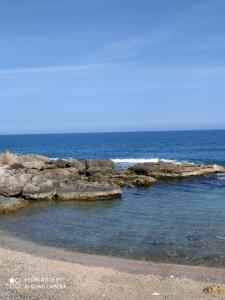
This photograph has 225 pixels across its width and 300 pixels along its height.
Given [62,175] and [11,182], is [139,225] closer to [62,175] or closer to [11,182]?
[11,182]

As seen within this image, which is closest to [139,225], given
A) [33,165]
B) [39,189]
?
[39,189]

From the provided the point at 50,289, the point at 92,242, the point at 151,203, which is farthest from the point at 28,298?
the point at 151,203

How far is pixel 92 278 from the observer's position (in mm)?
20922

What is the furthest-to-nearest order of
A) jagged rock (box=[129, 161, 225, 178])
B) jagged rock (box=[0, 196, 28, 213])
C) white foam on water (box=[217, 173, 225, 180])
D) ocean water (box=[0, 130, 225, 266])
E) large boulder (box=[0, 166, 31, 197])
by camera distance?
jagged rock (box=[129, 161, 225, 178]) → white foam on water (box=[217, 173, 225, 180]) → large boulder (box=[0, 166, 31, 197]) → jagged rock (box=[0, 196, 28, 213]) → ocean water (box=[0, 130, 225, 266])

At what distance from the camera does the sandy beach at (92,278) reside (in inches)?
738

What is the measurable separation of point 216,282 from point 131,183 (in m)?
33.9

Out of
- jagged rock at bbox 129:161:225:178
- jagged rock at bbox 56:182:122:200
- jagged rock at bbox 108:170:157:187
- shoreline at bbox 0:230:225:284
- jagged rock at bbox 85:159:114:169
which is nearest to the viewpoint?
shoreline at bbox 0:230:225:284

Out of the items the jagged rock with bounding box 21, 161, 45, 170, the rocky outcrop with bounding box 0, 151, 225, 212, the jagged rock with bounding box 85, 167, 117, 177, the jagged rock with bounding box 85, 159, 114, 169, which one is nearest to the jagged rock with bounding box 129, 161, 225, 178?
the rocky outcrop with bounding box 0, 151, 225, 212

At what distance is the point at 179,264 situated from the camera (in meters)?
24.2

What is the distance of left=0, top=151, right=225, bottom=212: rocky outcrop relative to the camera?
143 ft

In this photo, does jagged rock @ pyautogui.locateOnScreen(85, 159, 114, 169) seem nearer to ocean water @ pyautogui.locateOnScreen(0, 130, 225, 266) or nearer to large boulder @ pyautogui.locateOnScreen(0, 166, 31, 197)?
ocean water @ pyautogui.locateOnScreen(0, 130, 225, 266)

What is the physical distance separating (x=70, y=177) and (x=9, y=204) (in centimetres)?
1179

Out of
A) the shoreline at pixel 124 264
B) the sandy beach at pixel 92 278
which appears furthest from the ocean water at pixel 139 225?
the sandy beach at pixel 92 278

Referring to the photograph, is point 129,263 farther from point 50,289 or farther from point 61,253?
point 50,289
